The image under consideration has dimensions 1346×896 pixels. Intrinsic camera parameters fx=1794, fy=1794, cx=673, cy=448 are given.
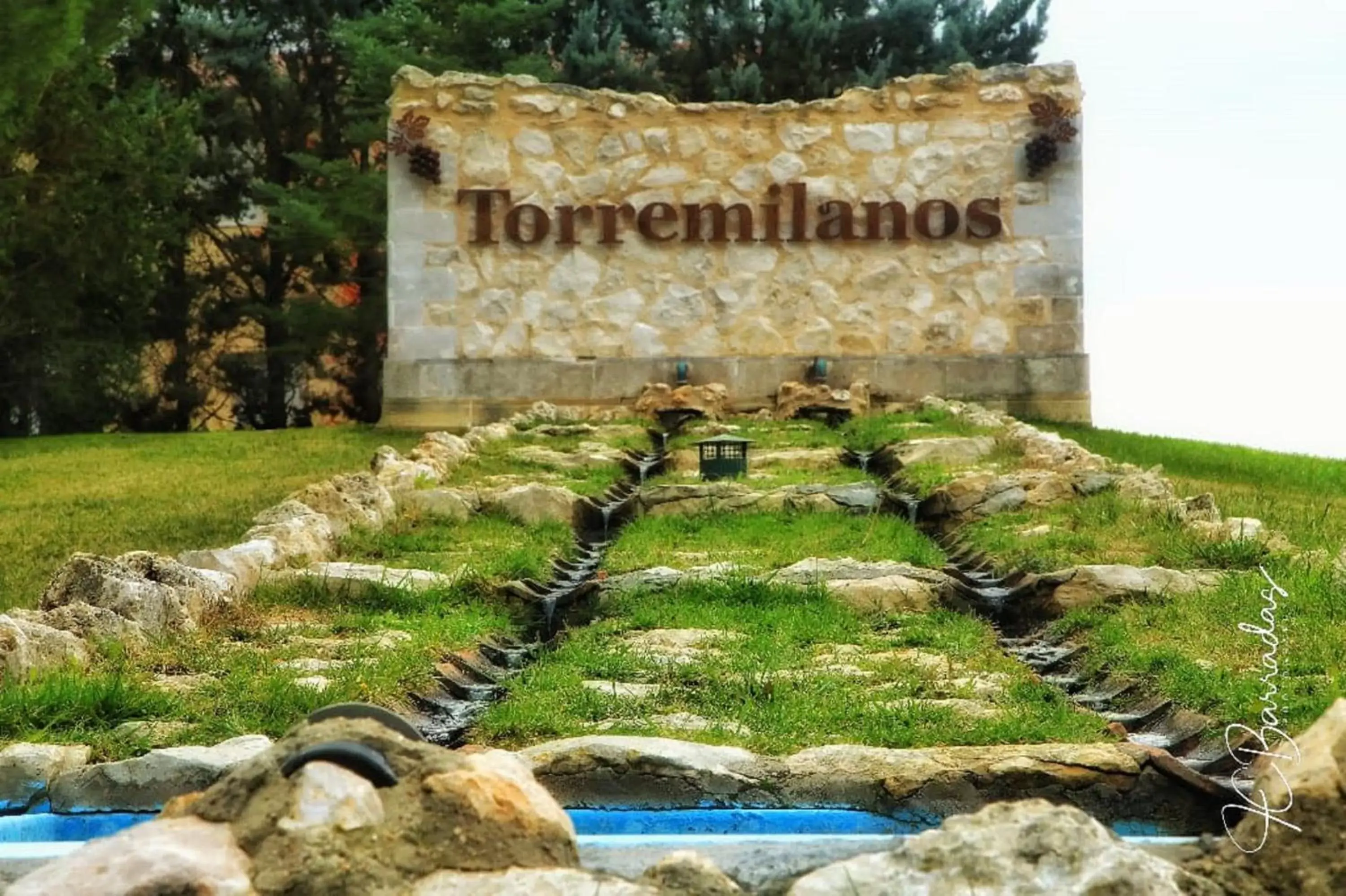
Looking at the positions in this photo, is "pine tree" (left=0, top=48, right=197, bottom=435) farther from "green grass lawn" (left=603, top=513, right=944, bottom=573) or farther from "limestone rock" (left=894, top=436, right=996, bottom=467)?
"green grass lawn" (left=603, top=513, right=944, bottom=573)

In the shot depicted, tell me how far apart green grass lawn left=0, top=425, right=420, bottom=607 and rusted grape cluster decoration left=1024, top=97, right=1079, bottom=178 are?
633cm

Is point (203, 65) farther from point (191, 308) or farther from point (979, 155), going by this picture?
point (979, 155)

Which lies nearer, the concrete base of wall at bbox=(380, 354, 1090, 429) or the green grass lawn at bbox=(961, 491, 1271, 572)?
the green grass lawn at bbox=(961, 491, 1271, 572)

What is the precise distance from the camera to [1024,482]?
976cm

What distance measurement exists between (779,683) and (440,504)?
442 centimetres

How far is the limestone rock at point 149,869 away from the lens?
2.78m

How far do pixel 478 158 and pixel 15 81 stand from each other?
220 inches

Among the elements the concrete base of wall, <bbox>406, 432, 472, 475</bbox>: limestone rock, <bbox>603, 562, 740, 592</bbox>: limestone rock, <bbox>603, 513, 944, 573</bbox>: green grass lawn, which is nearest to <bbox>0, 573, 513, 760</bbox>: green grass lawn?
<bbox>603, 562, 740, 592</bbox>: limestone rock

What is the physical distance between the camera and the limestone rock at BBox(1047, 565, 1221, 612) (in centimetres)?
673

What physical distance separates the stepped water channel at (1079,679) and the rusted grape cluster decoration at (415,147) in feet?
28.3

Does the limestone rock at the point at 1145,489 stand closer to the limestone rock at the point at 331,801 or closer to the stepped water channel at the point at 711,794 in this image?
the stepped water channel at the point at 711,794

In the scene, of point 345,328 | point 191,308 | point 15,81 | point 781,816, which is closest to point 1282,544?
point 781,816

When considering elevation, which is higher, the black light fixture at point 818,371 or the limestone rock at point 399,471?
the black light fixture at point 818,371

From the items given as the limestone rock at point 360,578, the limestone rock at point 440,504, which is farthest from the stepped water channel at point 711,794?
the limestone rock at point 440,504
